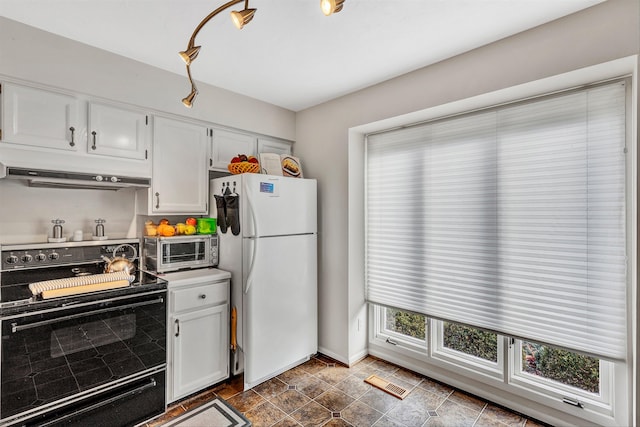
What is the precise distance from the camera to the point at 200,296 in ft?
8.08

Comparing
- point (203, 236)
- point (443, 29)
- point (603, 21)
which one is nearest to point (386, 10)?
point (443, 29)

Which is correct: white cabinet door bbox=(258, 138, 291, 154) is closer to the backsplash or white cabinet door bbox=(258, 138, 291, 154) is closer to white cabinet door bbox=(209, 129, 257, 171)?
white cabinet door bbox=(209, 129, 257, 171)

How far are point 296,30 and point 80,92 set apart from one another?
4.95 ft

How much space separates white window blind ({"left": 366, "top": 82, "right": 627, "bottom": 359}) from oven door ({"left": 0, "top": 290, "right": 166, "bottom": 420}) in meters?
1.95

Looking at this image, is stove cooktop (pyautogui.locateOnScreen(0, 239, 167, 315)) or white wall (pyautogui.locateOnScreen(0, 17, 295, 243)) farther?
white wall (pyautogui.locateOnScreen(0, 17, 295, 243))

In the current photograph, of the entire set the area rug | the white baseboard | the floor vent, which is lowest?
the floor vent

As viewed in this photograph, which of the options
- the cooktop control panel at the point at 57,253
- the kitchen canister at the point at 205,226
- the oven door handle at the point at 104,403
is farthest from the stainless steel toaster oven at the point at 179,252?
the oven door handle at the point at 104,403

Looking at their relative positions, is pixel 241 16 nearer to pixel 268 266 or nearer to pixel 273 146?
pixel 268 266

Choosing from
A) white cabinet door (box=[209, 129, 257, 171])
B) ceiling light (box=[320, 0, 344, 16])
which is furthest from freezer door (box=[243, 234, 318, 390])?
ceiling light (box=[320, 0, 344, 16])

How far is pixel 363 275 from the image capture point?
124 inches

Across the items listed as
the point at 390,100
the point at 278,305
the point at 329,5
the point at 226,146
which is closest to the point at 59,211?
the point at 226,146

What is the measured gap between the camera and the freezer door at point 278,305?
2.56m

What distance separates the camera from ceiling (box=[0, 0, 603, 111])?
5.83 ft

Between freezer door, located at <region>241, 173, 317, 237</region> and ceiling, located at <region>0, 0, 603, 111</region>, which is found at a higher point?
ceiling, located at <region>0, 0, 603, 111</region>
